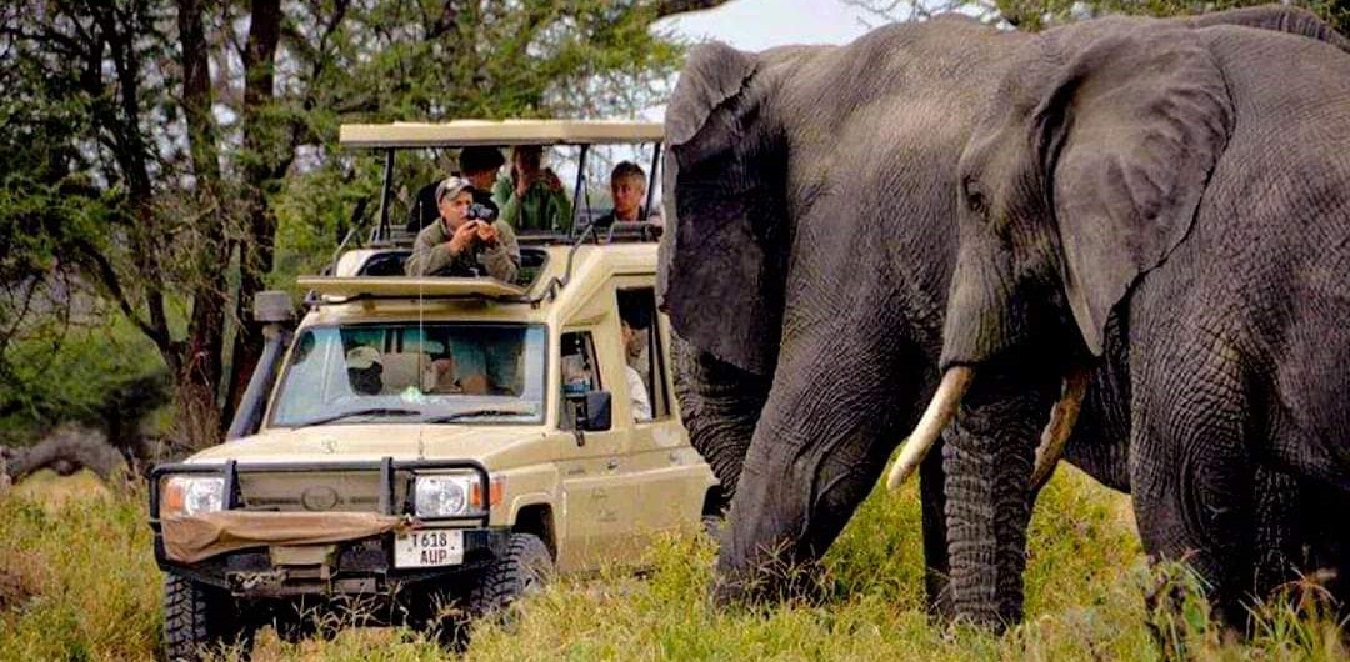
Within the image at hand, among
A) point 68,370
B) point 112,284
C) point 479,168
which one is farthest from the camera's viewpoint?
point 68,370

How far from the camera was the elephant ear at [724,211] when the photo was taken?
34.3ft

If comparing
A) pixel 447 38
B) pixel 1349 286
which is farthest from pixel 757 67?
pixel 447 38

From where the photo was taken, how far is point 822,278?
9898 mm

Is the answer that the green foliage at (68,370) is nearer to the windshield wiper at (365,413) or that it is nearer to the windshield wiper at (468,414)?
the windshield wiper at (365,413)

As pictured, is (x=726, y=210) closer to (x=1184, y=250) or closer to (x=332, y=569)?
(x=332, y=569)

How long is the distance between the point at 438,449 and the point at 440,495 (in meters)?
0.30

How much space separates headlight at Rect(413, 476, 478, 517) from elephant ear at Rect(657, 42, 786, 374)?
1036 millimetres

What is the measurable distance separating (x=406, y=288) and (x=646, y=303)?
4.41 ft

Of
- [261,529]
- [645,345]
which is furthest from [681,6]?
[261,529]

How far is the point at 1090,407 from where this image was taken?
942 cm

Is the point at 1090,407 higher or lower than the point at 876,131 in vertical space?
lower

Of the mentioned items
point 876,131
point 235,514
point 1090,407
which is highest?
point 876,131

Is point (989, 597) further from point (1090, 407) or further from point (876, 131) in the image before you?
point (876, 131)

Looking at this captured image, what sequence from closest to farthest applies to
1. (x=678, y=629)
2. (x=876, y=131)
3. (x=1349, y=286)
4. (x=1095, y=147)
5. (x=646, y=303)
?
(x=1349, y=286)
(x=1095, y=147)
(x=678, y=629)
(x=876, y=131)
(x=646, y=303)
